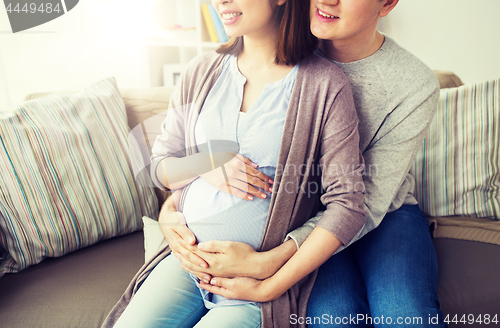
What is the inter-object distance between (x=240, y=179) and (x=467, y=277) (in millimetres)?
698

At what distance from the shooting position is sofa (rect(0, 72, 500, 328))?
0.76m

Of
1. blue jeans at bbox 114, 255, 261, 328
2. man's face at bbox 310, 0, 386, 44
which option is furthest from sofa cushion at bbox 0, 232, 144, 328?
man's face at bbox 310, 0, 386, 44

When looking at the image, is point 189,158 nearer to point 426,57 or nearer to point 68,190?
point 68,190

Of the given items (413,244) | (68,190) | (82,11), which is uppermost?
(82,11)

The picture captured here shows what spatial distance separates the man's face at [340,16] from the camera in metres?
0.69

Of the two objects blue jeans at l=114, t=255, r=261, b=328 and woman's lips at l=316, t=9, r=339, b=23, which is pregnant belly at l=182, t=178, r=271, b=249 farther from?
woman's lips at l=316, t=9, r=339, b=23

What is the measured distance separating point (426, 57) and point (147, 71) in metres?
1.36

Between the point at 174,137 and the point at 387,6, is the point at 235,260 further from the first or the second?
the point at 387,6

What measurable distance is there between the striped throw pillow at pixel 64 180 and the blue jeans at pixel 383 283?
59cm

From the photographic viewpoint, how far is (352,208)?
2.29ft

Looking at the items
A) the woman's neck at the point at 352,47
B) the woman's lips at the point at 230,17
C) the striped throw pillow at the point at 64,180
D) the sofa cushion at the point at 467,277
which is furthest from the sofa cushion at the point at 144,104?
the sofa cushion at the point at 467,277

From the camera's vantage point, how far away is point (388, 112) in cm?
79

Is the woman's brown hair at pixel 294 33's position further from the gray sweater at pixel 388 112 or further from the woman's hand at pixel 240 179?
Answer: the woman's hand at pixel 240 179

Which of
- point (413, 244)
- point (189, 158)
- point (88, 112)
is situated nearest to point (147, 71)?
point (88, 112)
